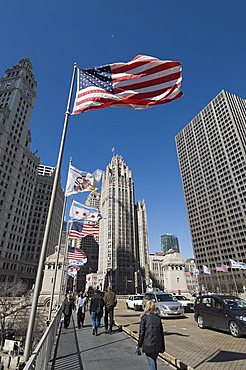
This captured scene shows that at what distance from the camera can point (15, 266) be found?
76.3 m

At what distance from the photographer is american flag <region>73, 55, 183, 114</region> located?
28.7 ft

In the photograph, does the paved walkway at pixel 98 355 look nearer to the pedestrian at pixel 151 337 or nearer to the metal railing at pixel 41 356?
the metal railing at pixel 41 356

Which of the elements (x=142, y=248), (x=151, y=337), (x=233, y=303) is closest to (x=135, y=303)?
(x=233, y=303)

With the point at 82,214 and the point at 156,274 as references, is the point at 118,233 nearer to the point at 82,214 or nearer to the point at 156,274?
the point at 156,274

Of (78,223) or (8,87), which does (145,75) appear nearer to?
(78,223)

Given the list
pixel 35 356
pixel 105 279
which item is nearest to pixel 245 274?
pixel 105 279

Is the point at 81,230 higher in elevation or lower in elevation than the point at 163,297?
higher

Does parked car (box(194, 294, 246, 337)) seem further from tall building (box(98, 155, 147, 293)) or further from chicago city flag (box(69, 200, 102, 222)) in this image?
tall building (box(98, 155, 147, 293))

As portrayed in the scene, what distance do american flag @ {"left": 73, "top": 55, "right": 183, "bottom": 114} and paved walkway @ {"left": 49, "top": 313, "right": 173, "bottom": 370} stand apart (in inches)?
→ 342

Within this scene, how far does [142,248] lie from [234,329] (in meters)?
129

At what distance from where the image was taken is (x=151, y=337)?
503 centimetres

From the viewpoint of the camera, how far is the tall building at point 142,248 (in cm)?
12219

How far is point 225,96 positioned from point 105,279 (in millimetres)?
133354

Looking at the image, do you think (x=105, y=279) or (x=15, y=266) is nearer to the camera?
(x=15, y=266)
